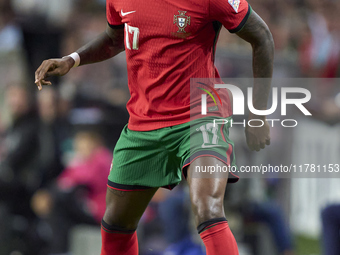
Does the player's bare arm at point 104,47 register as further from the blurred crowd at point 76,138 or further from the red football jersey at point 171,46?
the blurred crowd at point 76,138

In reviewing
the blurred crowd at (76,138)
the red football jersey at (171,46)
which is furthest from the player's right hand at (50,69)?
the blurred crowd at (76,138)

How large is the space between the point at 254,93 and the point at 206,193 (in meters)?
0.87

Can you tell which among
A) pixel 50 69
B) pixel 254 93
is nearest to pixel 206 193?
pixel 254 93

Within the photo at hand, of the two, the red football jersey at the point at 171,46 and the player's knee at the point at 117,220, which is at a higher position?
the red football jersey at the point at 171,46

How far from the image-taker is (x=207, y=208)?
9.32 feet

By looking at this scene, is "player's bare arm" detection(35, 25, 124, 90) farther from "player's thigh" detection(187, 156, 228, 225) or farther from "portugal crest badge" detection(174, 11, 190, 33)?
"player's thigh" detection(187, 156, 228, 225)

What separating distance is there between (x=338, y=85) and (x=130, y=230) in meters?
4.21

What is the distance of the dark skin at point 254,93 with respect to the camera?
9.77 ft

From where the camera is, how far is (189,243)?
549cm

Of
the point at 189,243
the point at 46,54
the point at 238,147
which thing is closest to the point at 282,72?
the point at 238,147

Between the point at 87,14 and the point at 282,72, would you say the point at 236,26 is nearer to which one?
the point at 282,72

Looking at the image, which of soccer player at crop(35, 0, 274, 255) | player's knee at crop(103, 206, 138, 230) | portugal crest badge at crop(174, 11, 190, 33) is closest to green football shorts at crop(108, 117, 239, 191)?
soccer player at crop(35, 0, 274, 255)

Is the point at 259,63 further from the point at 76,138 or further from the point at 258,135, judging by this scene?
the point at 76,138

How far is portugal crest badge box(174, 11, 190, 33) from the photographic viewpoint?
124 inches
